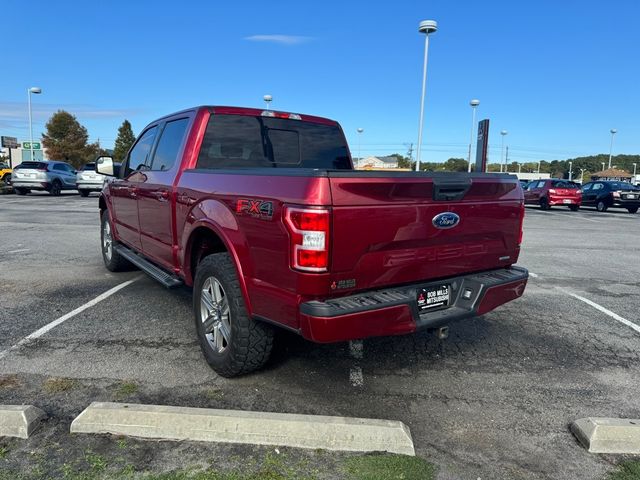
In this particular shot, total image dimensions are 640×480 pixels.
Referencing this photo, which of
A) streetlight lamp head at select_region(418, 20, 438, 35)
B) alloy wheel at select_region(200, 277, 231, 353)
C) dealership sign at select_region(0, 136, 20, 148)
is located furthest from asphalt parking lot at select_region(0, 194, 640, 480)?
dealership sign at select_region(0, 136, 20, 148)

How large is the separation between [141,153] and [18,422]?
3.52 m

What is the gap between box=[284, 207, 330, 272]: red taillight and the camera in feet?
8.95

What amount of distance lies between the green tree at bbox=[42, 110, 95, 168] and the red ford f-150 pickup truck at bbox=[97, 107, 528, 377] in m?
53.8

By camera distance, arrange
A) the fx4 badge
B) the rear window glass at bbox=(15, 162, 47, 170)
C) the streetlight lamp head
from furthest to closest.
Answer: the rear window glass at bbox=(15, 162, 47, 170)
the streetlight lamp head
the fx4 badge

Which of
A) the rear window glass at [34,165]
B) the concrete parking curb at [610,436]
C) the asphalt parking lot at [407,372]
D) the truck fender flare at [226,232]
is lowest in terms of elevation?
the asphalt parking lot at [407,372]

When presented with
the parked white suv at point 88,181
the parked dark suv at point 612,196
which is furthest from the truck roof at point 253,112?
the parked dark suv at point 612,196

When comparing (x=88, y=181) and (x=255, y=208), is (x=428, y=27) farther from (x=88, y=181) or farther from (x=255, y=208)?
(x=255, y=208)

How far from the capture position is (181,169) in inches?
169

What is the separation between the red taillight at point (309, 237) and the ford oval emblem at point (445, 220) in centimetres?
85

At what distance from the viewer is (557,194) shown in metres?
24.0

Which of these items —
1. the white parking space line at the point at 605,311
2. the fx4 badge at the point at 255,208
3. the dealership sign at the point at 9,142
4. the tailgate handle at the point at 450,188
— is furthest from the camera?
the dealership sign at the point at 9,142

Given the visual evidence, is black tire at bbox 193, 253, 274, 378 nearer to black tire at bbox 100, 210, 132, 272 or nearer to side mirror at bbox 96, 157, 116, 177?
side mirror at bbox 96, 157, 116, 177

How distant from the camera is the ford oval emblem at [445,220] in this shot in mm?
3234

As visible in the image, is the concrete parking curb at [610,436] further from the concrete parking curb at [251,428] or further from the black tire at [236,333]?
the black tire at [236,333]
